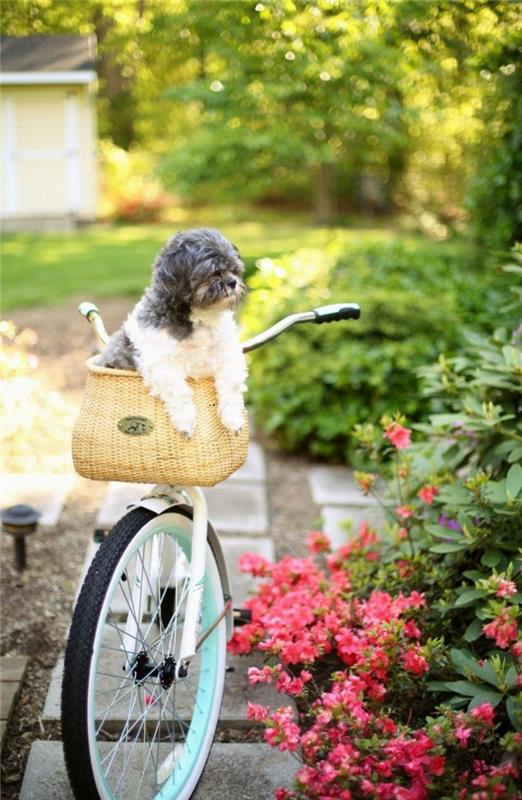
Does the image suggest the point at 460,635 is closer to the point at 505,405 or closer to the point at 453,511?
the point at 453,511

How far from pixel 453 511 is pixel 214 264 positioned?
1348 millimetres

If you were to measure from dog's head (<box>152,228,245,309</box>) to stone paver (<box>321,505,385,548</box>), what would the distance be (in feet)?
6.72

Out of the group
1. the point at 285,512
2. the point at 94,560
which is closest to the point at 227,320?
the point at 94,560

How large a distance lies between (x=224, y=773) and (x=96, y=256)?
9.10 meters

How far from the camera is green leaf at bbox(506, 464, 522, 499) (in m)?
2.38

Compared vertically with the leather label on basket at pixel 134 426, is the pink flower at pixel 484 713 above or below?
below

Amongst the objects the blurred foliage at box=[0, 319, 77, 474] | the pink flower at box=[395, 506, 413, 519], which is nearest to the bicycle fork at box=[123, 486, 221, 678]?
the pink flower at box=[395, 506, 413, 519]

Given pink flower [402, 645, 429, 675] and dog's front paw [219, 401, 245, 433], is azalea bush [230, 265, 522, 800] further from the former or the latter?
dog's front paw [219, 401, 245, 433]

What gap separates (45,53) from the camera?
12.2 feet

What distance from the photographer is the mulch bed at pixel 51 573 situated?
8.14 feet

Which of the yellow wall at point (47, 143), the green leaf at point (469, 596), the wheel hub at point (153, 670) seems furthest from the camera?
the yellow wall at point (47, 143)

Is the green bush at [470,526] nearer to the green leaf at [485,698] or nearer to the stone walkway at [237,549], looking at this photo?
the green leaf at [485,698]

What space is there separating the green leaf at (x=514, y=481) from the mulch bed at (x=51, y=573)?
1078 mm

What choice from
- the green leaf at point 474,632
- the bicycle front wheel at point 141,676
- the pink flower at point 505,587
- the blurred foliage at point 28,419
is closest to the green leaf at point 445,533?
the green leaf at point 474,632
